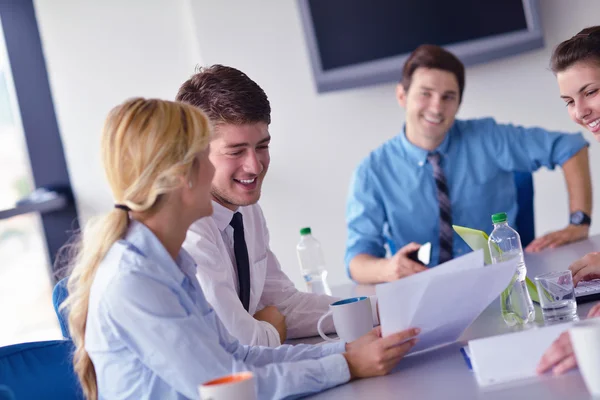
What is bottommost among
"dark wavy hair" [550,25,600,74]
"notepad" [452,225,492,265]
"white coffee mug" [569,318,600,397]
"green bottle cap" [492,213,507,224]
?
"white coffee mug" [569,318,600,397]

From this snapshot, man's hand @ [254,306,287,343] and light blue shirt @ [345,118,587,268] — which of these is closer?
man's hand @ [254,306,287,343]

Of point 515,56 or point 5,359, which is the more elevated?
point 515,56

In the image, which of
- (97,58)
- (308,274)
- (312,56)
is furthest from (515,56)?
(97,58)

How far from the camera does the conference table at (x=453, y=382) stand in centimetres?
106

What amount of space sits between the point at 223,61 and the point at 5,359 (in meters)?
2.59

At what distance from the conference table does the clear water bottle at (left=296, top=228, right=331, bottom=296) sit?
83 cm

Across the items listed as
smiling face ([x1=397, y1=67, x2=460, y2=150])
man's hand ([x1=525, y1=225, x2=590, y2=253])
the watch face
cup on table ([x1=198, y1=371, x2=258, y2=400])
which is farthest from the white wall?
cup on table ([x1=198, y1=371, x2=258, y2=400])

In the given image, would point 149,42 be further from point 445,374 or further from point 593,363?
point 593,363

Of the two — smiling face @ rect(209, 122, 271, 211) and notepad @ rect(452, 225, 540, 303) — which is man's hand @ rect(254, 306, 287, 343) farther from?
notepad @ rect(452, 225, 540, 303)

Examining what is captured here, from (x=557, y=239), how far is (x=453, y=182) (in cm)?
71

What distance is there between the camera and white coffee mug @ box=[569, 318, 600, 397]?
0.96m

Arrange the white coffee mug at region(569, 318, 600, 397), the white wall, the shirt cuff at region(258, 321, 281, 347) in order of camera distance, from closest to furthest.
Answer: the white coffee mug at region(569, 318, 600, 397)
the shirt cuff at region(258, 321, 281, 347)
the white wall

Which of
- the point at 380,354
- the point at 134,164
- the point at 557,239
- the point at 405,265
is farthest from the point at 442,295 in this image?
the point at 557,239

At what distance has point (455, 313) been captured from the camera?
133 centimetres
